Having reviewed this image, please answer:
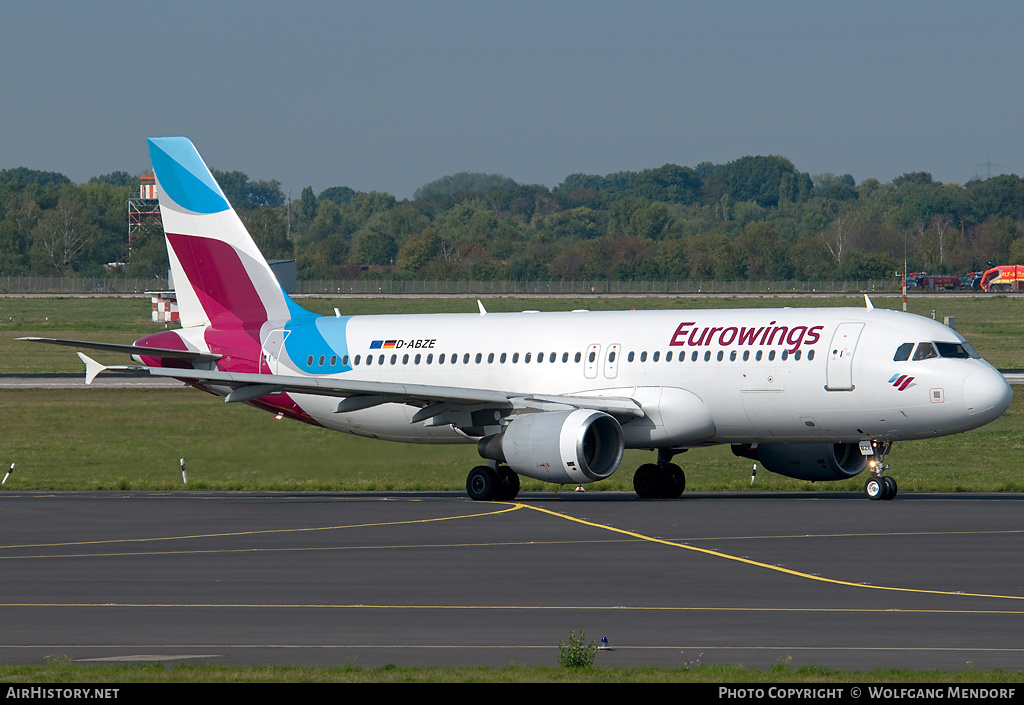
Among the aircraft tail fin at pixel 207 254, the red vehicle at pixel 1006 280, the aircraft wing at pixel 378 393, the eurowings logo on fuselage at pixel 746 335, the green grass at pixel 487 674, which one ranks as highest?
the red vehicle at pixel 1006 280

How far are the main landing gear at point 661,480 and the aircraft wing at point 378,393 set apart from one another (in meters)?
2.24

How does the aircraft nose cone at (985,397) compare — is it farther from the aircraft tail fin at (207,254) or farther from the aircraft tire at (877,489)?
the aircraft tail fin at (207,254)

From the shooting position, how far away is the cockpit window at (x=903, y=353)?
34.8m

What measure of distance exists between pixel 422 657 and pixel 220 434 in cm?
3442

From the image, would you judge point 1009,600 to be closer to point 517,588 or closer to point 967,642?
point 967,642

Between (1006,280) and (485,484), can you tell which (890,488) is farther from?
(1006,280)

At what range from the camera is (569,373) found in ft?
127

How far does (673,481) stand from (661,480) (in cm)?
34

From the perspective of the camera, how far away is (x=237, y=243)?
43750mm

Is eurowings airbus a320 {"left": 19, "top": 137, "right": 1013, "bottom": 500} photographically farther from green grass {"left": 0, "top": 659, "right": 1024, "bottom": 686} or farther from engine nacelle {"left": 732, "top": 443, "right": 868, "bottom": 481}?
green grass {"left": 0, "top": 659, "right": 1024, "bottom": 686}

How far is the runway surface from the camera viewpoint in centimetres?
1681

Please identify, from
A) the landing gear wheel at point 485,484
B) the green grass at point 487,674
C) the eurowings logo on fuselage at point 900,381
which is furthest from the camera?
the landing gear wheel at point 485,484

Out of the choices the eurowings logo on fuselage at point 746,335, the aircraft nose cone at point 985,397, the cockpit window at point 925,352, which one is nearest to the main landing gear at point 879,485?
the aircraft nose cone at point 985,397
